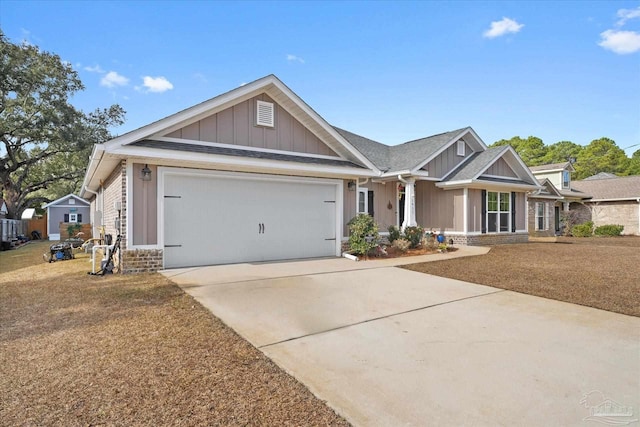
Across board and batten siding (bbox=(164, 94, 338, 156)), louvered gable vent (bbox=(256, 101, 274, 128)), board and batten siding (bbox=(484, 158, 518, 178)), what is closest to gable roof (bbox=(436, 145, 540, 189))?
board and batten siding (bbox=(484, 158, 518, 178))

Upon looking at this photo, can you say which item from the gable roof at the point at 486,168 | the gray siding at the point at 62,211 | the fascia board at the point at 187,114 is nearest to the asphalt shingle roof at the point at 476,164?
the gable roof at the point at 486,168

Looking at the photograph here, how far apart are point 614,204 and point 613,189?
47.4 inches

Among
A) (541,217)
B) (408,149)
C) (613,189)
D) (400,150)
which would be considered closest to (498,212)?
(408,149)

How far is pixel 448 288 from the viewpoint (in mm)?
6645

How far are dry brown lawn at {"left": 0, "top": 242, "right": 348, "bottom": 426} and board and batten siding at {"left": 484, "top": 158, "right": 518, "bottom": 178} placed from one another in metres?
14.5

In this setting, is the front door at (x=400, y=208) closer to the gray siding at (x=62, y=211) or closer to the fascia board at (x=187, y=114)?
the fascia board at (x=187, y=114)

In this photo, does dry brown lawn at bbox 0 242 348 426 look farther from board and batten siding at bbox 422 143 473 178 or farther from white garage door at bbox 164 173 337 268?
board and batten siding at bbox 422 143 473 178

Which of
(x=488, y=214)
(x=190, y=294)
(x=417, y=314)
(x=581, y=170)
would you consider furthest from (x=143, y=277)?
(x=581, y=170)

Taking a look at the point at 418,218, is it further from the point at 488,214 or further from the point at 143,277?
the point at 143,277

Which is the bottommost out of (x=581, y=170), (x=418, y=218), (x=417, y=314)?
(x=417, y=314)

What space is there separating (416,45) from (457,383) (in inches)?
494

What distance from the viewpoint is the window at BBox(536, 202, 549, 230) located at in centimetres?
2144

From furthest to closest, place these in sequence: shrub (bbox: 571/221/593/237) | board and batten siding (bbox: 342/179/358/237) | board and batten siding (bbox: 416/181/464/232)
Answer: shrub (bbox: 571/221/593/237), board and batten siding (bbox: 416/181/464/232), board and batten siding (bbox: 342/179/358/237)

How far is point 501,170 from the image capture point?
15930mm
